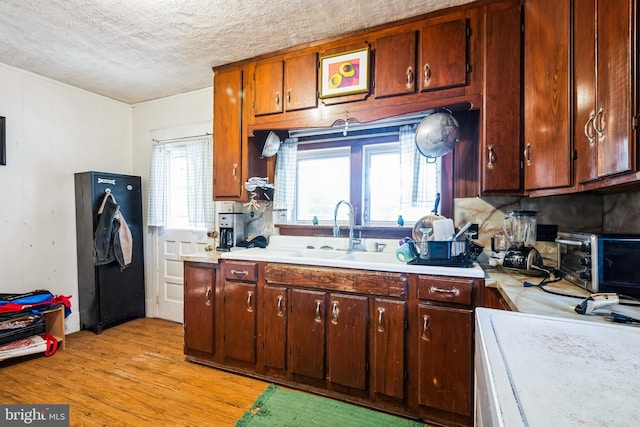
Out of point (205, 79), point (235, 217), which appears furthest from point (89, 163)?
point (235, 217)

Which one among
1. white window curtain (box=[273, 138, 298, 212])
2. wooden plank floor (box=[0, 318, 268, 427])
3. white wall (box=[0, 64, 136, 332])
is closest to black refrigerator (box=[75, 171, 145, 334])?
white wall (box=[0, 64, 136, 332])

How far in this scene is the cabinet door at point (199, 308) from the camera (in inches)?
93.7

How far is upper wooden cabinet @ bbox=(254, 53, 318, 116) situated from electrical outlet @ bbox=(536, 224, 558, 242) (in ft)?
5.85

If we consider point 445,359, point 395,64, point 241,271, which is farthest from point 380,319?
point 395,64

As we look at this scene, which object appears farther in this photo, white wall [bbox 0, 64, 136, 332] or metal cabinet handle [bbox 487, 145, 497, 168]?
white wall [bbox 0, 64, 136, 332]

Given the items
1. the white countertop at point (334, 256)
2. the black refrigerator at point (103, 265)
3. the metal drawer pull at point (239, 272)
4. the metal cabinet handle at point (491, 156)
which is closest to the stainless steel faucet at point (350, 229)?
the white countertop at point (334, 256)

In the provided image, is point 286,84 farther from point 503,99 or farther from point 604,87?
point 604,87

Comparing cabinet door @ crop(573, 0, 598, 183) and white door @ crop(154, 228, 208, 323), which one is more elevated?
cabinet door @ crop(573, 0, 598, 183)

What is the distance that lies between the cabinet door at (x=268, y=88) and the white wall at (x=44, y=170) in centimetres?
212

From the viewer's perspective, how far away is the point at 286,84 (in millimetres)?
2389

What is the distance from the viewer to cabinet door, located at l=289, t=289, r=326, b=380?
2004mm

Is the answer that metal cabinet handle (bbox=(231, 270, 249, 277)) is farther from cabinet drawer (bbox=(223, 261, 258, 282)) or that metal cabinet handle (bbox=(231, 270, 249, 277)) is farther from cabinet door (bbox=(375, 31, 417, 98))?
cabinet door (bbox=(375, 31, 417, 98))

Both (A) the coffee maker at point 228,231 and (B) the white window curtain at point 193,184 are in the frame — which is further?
(B) the white window curtain at point 193,184

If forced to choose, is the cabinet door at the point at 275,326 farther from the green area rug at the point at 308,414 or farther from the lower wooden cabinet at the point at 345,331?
the green area rug at the point at 308,414
